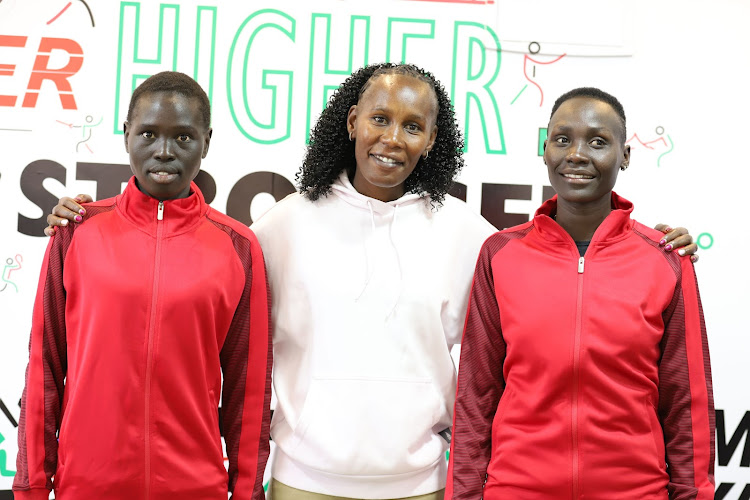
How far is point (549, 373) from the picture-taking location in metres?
1.63

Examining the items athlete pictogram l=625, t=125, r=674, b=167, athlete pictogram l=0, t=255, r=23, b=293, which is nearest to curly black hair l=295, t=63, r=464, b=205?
athlete pictogram l=625, t=125, r=674, b=167

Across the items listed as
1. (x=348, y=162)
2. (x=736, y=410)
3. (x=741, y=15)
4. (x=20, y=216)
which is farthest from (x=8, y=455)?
(x=741, y=15)

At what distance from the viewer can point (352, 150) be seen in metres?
1.99

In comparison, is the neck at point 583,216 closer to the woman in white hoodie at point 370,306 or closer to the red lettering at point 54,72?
the woman in white hoodie at point 370,306

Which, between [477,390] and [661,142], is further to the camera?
[661,142]

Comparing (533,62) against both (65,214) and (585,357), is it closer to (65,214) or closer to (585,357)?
(585,357)

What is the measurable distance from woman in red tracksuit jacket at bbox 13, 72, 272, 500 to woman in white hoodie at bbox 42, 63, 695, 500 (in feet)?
0.33

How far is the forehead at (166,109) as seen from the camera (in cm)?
168

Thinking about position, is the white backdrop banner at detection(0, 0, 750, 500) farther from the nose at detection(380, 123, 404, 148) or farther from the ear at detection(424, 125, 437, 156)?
the nose at detection(380, 123, 404, 148)

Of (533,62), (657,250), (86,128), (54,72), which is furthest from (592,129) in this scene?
(54,72)

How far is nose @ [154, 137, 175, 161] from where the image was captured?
1.66 meters

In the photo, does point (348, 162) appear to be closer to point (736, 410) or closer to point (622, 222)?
point (622, 222)

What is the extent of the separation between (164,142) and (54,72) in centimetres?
104

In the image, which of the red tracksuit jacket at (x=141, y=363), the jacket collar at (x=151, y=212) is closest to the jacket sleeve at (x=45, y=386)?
the red tracksuit jacket at (x=141, y=363)
